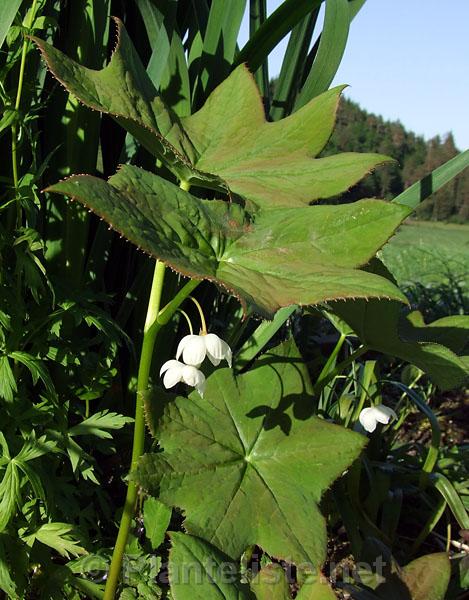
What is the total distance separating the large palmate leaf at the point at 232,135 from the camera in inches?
40.7

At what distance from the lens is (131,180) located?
0.92 metres

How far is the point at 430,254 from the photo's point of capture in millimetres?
4176

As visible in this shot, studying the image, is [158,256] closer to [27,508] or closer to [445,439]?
[27,508]

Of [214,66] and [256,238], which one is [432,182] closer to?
[214,66]

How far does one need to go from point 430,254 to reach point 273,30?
295 centimetres

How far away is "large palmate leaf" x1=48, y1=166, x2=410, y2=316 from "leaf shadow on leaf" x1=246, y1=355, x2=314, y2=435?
1.34ft

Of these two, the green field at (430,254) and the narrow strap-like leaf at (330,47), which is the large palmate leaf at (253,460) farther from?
the green field at (430,254)

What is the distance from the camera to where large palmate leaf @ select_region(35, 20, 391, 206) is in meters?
1.03

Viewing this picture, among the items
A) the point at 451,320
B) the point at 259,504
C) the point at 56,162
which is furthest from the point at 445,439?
the point at 56,162

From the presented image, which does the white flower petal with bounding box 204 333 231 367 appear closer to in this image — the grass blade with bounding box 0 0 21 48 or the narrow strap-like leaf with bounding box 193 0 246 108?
the grass blade with bounding box 0 0 21 48

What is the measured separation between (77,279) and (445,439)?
5.53 ft

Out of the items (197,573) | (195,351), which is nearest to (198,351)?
(195,351)

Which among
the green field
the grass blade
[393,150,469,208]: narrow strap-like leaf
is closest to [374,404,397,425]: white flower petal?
[393,150,469,208]: narrow strap-like leaf

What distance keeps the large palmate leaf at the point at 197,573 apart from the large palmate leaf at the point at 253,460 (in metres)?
0.06
